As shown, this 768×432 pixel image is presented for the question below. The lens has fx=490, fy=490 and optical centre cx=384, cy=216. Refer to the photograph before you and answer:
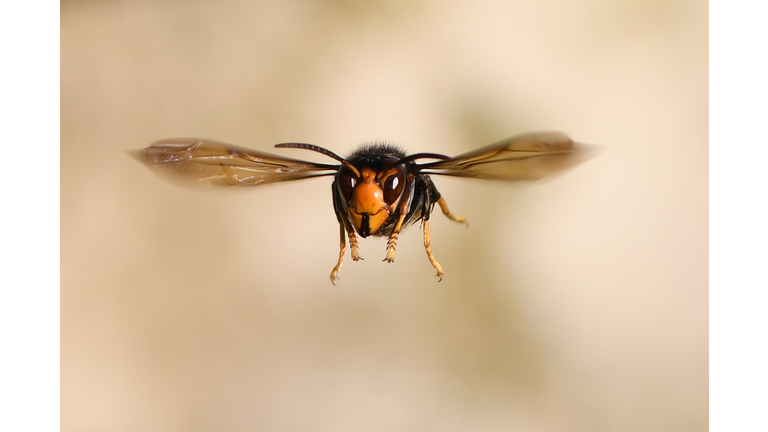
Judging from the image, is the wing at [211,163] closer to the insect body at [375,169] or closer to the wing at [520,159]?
the insect body at [375,169]

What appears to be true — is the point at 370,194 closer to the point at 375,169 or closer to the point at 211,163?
the point at 375,169

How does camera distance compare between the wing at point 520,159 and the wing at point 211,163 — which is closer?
the wing at point 520,159

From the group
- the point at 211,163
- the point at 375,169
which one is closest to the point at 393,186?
the point at 375,169

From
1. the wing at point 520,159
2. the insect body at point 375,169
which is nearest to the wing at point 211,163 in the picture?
the insect body at point 375,169

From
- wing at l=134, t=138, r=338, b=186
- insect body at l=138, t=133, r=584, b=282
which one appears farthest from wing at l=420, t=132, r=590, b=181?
wing at l=134, t=138, r=338, b=186

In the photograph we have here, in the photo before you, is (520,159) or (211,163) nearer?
(520,159)

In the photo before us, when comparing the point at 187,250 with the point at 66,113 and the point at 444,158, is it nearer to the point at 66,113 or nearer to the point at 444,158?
the point at 66,113
